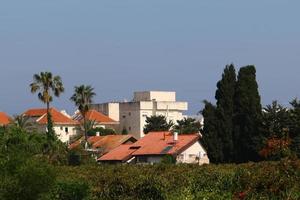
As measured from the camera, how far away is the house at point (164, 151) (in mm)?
73681

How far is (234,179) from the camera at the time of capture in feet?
106

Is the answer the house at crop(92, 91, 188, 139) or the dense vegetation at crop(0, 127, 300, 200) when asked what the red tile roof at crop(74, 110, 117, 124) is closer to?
the house at crop(92, 91, 188, 139)

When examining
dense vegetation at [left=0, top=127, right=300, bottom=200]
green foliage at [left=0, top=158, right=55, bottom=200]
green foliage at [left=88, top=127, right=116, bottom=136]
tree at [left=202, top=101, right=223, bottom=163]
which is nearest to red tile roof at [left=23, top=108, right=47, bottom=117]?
green foliage at [left=88, top=127, right=116, bottom=136]

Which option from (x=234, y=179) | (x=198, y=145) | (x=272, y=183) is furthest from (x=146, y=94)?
(x=272, y=183)

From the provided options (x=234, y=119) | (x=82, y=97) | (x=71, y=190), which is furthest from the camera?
(x=82, y=97)

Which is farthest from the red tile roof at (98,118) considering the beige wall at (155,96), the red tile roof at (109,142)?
the red tile roof at (109,142)

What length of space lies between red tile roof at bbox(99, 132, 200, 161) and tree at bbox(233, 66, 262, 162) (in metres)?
6.77

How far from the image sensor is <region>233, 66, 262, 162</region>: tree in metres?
67.2

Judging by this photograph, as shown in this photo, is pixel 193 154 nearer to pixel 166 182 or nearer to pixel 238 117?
pixel 238 117

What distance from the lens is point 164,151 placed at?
74000 mm

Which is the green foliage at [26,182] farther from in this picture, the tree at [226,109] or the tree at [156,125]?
the tree at [156,125]

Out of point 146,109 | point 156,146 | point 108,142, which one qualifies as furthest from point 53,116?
point 156,146

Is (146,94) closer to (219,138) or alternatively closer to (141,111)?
(141,111)

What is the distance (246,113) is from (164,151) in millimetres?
9529
